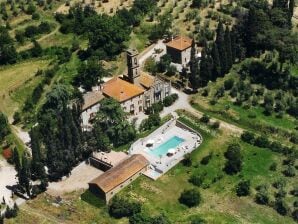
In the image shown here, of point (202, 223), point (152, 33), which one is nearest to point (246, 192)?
point (202, 223)

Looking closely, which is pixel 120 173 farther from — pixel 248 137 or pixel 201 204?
pixel 248 137

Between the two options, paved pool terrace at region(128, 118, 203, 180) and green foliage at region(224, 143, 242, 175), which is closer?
green foliage at region(224, 143, 242, 175)

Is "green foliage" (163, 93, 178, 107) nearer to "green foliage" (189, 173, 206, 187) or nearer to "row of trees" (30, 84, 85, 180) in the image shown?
"row of trees" (30, 84, 85, 180)

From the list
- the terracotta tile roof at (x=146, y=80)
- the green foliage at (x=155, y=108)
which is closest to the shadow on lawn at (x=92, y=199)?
the green foliage at (x=155, y=108)

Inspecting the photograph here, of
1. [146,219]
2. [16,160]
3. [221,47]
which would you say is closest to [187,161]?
[146,219]

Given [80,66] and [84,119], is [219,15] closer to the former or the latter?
[80,66]

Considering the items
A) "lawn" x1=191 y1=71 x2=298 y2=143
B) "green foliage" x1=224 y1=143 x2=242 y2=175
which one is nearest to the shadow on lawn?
"green foliage" x1=224 y1=143 x2=242 y2=175

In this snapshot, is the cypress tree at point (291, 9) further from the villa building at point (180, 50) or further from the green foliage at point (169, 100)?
the green foliage at point (169, 100)
